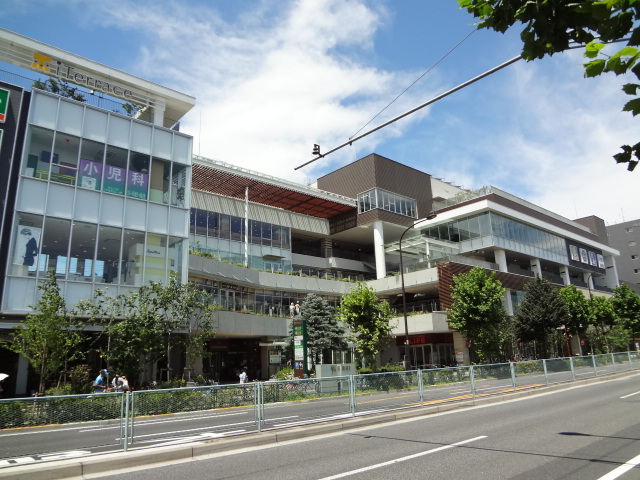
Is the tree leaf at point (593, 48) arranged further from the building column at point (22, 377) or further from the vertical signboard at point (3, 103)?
the building column at point (22, 377)

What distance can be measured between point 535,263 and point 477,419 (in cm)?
4783

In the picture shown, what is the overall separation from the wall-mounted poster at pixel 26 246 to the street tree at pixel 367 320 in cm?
1759

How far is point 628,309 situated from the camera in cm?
5481

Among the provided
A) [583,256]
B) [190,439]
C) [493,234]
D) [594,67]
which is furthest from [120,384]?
[583,256]

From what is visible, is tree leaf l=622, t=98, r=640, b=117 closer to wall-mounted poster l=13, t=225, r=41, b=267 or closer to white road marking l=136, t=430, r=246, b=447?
white road marking l=136, t=430, r=246, b=447

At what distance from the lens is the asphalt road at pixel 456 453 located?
662cm

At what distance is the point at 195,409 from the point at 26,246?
16.7 metres

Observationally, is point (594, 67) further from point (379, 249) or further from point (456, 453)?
point (379, 249)

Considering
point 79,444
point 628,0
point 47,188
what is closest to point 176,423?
point 79,444

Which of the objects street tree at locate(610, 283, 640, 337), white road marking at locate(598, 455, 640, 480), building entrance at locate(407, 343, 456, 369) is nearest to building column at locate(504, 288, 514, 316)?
building entrance at locate(407, 343, 456, 369)

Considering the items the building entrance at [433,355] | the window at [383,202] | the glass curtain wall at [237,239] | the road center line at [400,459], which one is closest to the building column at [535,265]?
the window at [383,202]

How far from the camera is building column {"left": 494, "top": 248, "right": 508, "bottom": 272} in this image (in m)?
47.8

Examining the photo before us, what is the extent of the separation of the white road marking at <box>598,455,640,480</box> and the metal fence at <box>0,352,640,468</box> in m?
6.79

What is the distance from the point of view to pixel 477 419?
12117 mm
